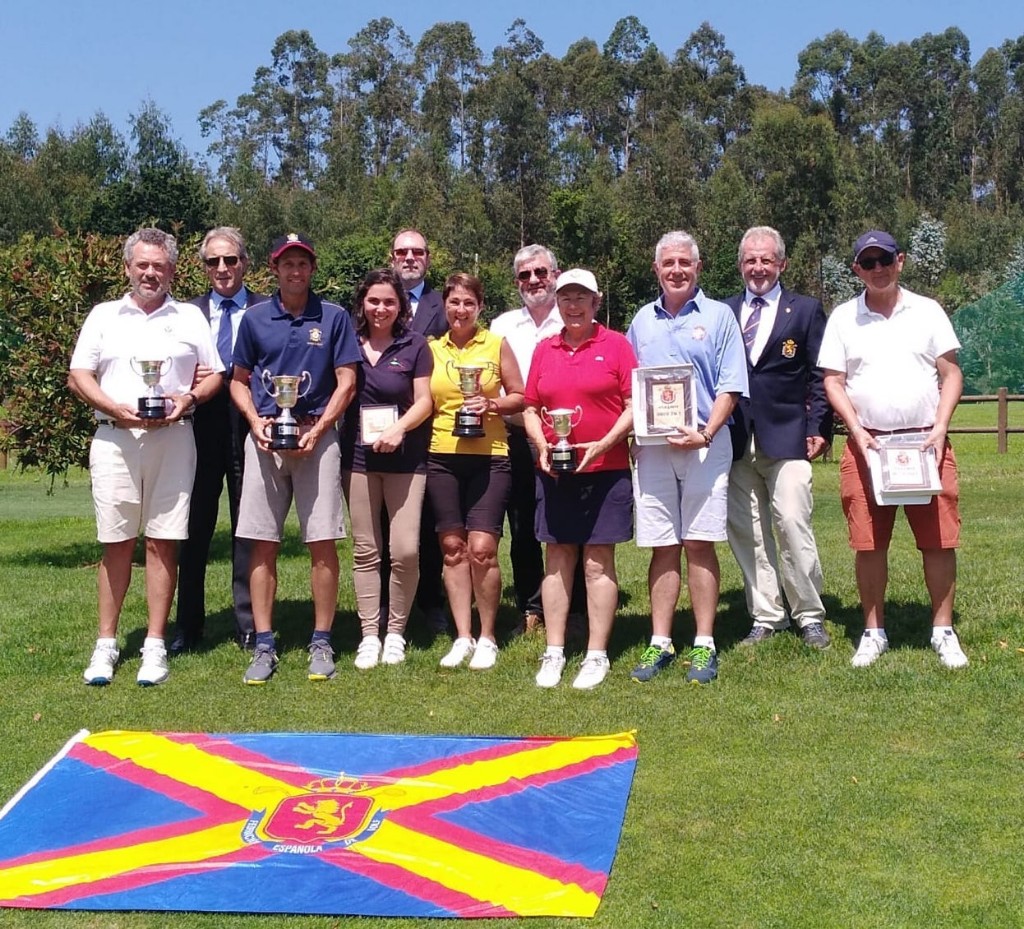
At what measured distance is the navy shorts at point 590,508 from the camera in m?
6.41

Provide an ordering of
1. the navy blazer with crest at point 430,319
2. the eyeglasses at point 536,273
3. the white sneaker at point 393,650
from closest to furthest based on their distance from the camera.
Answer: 1. the white sneaker at point 393,650
2. the eyeglasses at point 536,273
3. the navy blazer with crest at point 430,319

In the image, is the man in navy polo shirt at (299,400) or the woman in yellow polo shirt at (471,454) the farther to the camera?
the woman in yellow polo shirt at (471,454)

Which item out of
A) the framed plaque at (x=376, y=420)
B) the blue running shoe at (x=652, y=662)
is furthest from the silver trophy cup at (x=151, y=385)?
the blue running shoe at (x=652, y=662)

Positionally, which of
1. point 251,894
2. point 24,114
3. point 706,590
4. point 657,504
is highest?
point 24,114

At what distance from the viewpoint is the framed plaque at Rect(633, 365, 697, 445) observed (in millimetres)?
6180

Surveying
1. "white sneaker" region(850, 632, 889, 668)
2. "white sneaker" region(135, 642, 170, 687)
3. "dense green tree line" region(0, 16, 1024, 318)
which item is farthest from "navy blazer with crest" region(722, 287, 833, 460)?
"dense green tree line" region(0, 16, 1024, 318)

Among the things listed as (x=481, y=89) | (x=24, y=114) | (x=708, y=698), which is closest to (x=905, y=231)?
(x=481, y=89)

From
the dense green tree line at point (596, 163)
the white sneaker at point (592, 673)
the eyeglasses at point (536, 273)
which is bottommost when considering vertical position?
the white sneaker at point (592, 673)

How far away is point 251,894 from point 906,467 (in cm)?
375

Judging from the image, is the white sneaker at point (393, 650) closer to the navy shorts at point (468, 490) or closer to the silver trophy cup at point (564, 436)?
the navy shorts at point (468, 490)

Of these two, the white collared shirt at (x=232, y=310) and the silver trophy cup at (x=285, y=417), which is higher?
the white collared shirt at (x=232, y=310)

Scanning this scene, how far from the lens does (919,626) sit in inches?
290

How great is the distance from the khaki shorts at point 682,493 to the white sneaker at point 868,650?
946 mm

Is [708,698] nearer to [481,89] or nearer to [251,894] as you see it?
[251,894]
